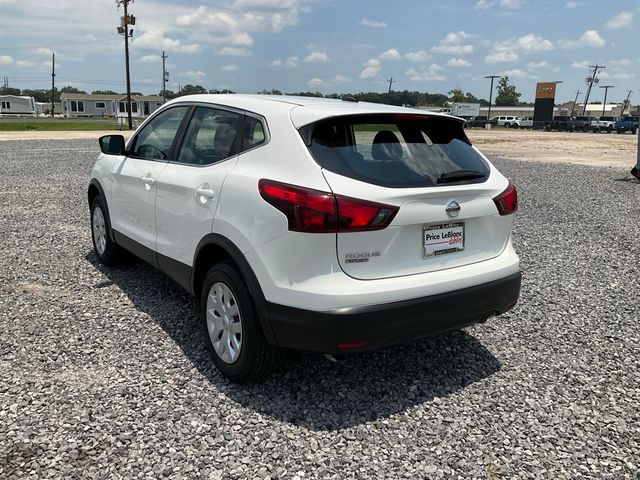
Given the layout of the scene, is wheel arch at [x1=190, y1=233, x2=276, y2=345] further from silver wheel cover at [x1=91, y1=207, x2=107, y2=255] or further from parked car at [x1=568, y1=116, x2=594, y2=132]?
parked car at [x1=568, y1=116, x2=594, y2=132]

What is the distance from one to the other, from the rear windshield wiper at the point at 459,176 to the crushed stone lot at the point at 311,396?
1.31m

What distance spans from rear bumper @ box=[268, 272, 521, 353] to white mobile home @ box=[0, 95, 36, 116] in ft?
366

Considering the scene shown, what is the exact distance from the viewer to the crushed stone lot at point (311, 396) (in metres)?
2.71

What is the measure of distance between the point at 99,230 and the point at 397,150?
383 cm

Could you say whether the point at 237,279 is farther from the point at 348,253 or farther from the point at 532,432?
the point at 532,432

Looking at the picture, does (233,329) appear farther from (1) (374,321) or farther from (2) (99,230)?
(2) (99,230)

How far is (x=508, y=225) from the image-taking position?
351 cm

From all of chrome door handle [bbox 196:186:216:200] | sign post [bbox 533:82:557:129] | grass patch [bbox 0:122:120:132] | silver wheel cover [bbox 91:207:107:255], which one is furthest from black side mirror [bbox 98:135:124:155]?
sign post [bbox 533:82:557:129]

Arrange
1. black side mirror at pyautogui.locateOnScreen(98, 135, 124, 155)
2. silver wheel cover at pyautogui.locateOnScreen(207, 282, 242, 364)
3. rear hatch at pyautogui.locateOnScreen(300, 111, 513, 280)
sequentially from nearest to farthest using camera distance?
rear hatch at pyautogui.locateOnScreen(300, 111, 513, 280) → silver wheel cover at pyautogui.locateOnScreen(207, 282, 242, 364) → black side mirror at pyautogui.locateOnScreen(98, 135, 124, 155)

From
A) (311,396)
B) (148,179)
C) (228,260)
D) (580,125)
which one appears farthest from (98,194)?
(580,125)

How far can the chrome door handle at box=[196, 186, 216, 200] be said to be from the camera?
3.41 m

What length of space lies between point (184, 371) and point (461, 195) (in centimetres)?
207

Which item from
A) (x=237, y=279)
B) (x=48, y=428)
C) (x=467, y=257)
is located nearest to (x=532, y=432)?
(x=467, y=257)

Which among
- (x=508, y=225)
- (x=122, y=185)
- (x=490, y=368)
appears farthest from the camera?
→ (x=122, y=185)
